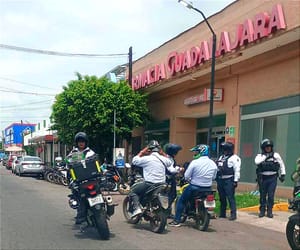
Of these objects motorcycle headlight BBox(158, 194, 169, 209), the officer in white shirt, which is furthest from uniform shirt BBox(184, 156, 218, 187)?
motorcycle headlight BBox(158, 194, 169, 209)

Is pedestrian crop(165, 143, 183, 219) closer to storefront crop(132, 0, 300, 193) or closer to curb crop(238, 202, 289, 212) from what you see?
curb crop(238, 202, 289, 212)

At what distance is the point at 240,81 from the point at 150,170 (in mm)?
9877

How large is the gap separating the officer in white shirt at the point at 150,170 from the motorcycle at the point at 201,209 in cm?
85

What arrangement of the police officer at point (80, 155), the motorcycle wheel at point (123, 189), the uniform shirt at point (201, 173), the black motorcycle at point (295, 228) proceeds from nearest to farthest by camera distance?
the black motorcycle at point (295, 228) → the police officer at point (80, 155) → the uniform shirt at point (201, 173) → the motorcycle wheel at point (123, 189)

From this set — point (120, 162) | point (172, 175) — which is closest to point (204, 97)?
point (120, 162)

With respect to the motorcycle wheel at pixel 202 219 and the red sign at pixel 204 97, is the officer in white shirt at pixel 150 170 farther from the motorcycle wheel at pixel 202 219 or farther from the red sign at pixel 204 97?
the red sign at pixel 204 97

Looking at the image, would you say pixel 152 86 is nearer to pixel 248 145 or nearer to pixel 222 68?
pixel 222 68

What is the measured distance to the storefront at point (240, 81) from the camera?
47.5 ft

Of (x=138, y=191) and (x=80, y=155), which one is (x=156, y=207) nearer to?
(x=138, y=191)

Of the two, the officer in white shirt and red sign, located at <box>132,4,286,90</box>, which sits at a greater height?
red sign, located at <box>132,4,286,90</box>

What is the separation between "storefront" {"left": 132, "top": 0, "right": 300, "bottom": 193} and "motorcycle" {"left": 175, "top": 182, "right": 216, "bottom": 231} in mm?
6006

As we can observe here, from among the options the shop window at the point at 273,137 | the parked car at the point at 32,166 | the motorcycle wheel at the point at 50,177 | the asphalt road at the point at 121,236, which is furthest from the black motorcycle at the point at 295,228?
the parked car at the point at 32,166

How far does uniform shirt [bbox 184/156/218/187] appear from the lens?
9.19 metres

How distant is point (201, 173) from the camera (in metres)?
9.23
